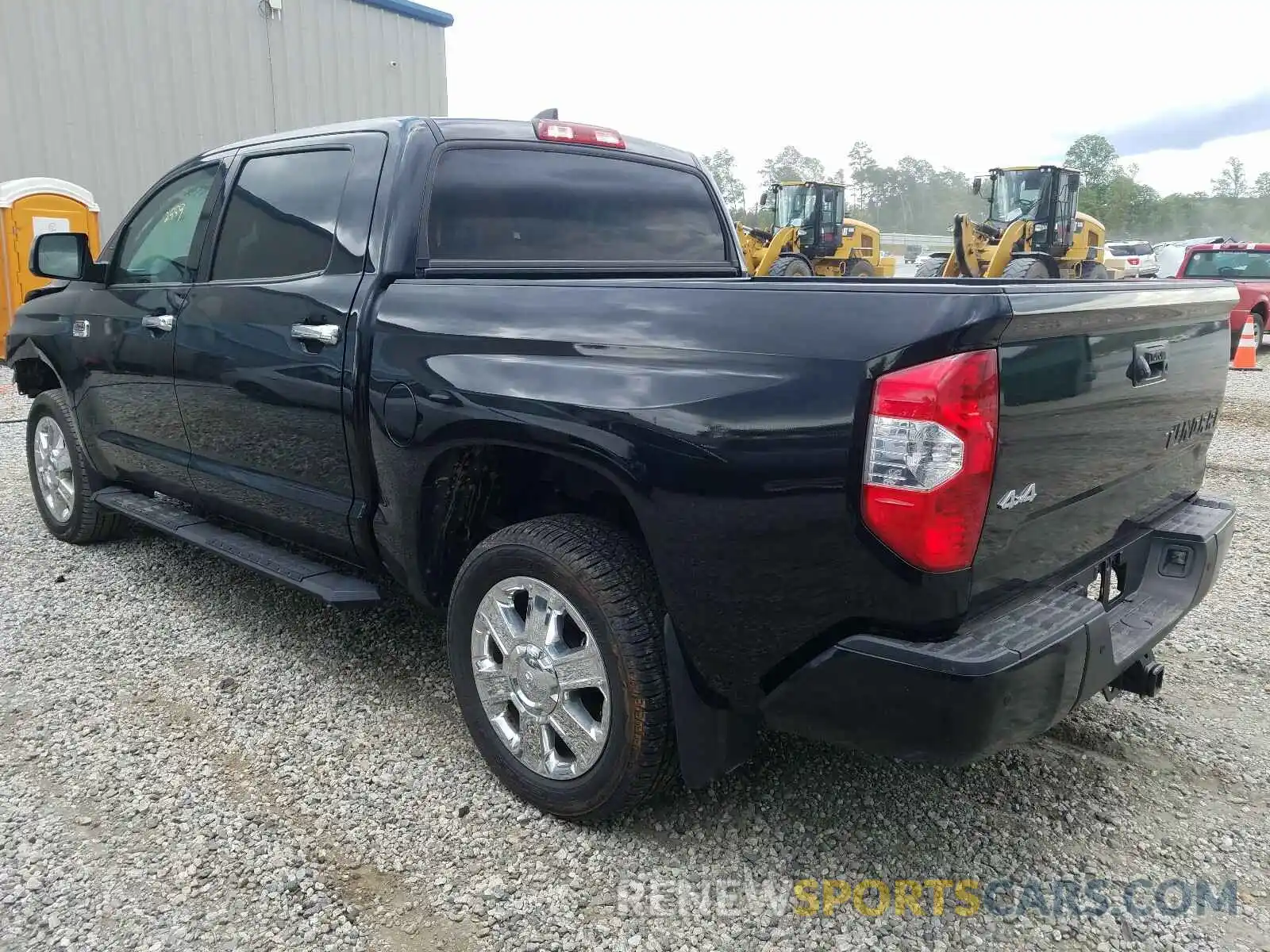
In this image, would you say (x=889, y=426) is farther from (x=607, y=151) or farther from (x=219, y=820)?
(x=607, y=151)

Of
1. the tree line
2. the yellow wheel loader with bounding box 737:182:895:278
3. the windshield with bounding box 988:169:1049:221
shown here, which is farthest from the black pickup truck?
the tree line

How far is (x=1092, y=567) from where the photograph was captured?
2365 millimetres

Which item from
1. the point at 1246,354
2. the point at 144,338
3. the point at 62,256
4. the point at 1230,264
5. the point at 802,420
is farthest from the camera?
the point at 1230,264

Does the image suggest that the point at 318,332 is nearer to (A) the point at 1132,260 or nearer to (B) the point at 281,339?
(B) the point at 281,339

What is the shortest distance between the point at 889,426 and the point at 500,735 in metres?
1.46

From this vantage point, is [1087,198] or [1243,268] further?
[1087,198]

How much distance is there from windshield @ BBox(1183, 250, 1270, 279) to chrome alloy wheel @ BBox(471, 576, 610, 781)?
51.1 feet

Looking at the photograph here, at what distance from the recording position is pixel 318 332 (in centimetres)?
299

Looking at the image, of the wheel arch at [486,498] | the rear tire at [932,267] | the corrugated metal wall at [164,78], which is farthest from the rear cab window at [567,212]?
the rear tire at [932,267]

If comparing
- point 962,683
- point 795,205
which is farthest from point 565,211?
point 795,205

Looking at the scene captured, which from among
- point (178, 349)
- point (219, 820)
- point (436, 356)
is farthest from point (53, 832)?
point (178, 349)

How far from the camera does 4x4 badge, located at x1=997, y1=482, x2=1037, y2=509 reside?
1.92 metres

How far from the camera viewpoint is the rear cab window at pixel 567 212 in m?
3.14

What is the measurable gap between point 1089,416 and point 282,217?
2.73m
